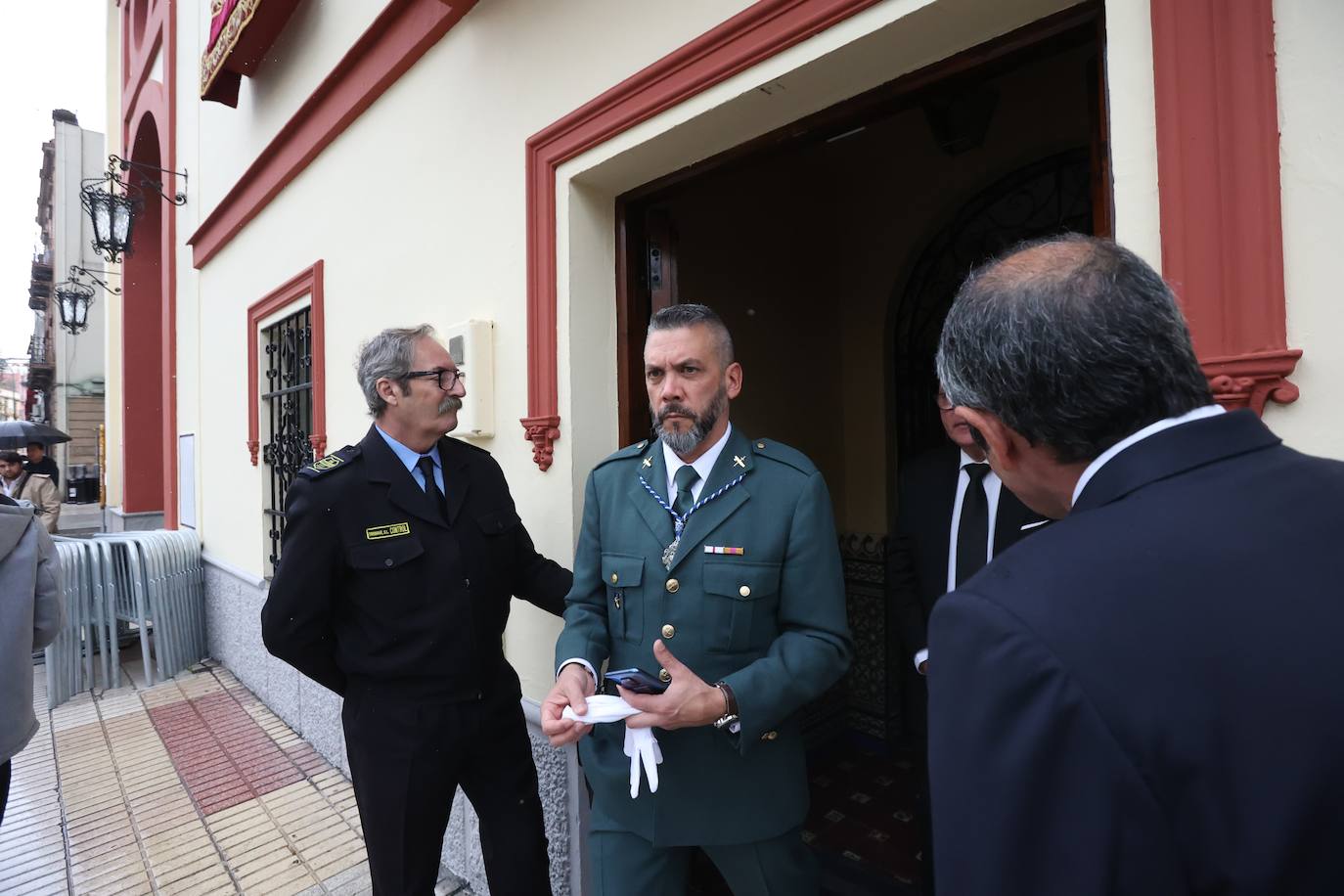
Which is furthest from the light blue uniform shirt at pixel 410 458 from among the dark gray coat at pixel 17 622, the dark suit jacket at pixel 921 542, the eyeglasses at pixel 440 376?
the dark gray coat at pixel 17 622

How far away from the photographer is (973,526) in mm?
2100

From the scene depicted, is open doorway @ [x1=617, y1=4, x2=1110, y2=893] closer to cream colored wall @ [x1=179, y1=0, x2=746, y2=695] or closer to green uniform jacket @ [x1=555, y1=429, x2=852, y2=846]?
cream colored wall @ [x1=179, y1=0, x2=746, y2=695]

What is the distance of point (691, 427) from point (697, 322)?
0.31 meters

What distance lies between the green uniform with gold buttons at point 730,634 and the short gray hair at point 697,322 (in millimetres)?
296

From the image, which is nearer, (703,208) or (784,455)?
(784,455)

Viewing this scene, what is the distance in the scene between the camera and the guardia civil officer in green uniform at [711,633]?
68.2 inches

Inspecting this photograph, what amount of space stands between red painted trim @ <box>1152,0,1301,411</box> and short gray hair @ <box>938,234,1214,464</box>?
1.82 feet

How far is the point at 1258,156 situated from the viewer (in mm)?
1182

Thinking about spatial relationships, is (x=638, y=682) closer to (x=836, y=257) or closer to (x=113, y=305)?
(x=836, y=257)

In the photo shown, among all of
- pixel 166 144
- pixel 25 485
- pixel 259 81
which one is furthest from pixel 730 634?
pixel 25 485

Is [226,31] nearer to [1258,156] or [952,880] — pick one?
[1258,156]

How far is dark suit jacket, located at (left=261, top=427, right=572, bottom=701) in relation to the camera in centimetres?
218

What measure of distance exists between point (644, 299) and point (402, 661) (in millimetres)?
1611

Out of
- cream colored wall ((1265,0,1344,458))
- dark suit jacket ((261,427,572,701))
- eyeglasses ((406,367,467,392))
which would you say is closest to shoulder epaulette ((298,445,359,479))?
dark suit jacket ((261,427,572,701))
